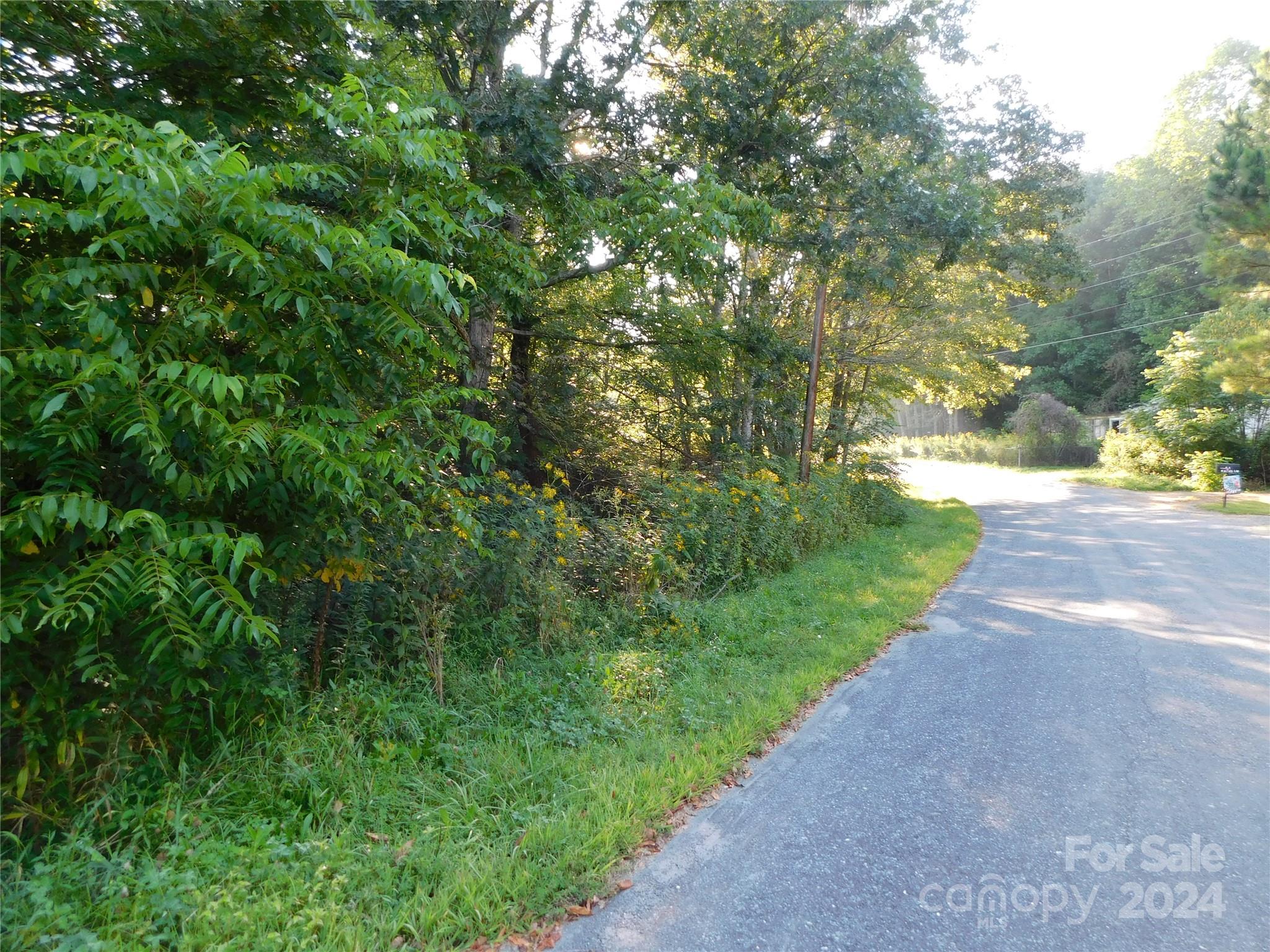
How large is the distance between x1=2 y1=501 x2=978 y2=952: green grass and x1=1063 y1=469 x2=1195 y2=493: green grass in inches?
889

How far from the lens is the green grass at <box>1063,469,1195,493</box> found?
22406 mm

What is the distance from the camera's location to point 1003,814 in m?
3.63

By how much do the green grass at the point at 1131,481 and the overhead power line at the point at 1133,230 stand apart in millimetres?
18499

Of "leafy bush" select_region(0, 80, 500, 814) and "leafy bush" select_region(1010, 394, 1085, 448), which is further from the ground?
"leafy bush" select_region(1010, 394, 1085, 448)

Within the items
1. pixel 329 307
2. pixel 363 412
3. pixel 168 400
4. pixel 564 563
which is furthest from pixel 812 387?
pixel 168 400

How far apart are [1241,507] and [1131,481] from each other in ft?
26.1

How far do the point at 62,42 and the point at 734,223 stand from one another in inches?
200

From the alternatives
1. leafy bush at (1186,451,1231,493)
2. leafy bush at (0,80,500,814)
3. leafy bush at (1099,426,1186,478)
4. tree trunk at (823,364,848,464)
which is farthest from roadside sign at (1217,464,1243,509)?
Answer: leafy bush at (0,80,500,814)

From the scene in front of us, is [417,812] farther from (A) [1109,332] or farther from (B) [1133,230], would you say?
(B) [1133,230]

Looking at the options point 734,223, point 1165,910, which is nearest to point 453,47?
point 734,223

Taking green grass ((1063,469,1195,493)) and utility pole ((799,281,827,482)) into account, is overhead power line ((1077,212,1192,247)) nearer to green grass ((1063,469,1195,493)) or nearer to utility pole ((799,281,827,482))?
green grass ((1063,469,1195,493))

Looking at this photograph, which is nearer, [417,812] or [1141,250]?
[417,812]

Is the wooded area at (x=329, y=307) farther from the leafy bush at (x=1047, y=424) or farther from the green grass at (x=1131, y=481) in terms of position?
the leafy bush at (x=1047, y=424)

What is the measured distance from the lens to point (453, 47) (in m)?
8.34
